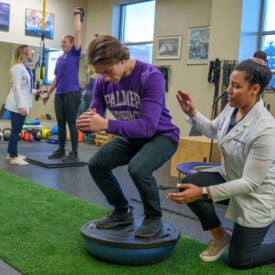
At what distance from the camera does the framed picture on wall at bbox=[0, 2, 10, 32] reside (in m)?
7.06

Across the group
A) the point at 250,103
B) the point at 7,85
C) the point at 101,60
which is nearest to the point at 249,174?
the point at 250,103

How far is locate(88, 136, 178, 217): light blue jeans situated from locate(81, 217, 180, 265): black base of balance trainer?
0.50 feet

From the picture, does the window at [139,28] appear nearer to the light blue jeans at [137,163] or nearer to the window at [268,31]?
the window at [268,31]

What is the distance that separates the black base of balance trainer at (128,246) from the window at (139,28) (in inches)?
219

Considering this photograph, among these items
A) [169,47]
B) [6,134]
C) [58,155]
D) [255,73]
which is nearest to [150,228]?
[255,73]

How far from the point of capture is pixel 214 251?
216 cm

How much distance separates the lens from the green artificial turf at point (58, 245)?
1996 millimetres

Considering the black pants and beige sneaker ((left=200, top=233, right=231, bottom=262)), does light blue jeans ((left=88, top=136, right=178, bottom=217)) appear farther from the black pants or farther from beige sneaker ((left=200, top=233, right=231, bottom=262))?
the black pants

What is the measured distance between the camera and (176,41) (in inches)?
263

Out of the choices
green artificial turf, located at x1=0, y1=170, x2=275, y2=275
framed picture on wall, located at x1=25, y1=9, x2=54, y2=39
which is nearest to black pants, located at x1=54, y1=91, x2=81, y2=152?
green artificial turf, located at x1=0, y1=170, x2=275, y2=275

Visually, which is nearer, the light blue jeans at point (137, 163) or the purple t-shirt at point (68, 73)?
the light blue jeans at point (137, 163)

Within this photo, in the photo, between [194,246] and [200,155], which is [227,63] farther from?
[194,246]

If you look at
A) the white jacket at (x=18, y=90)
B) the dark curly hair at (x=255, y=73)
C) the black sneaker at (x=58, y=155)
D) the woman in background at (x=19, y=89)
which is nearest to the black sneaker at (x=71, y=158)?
the black sneaker at (x=58, y=155)

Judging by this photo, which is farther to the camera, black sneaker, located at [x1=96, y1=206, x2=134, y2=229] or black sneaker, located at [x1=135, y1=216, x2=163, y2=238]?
black sneaker, located at [x1=96, y1=206, x2=134, y2=229]
